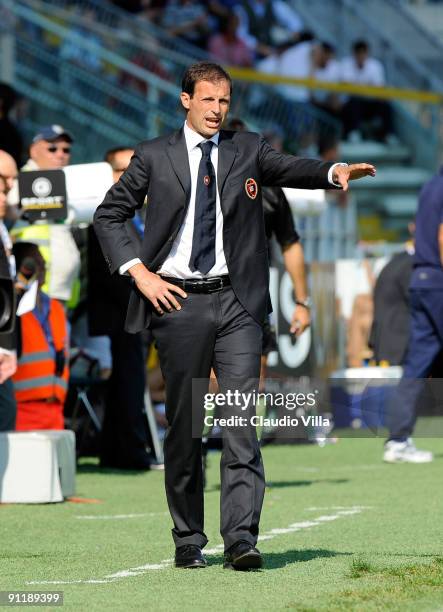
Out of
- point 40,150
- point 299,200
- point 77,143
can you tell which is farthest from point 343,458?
point 77,143

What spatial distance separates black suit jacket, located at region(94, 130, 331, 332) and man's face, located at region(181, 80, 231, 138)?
9 centimetres

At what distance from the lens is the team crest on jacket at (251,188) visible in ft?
20.7

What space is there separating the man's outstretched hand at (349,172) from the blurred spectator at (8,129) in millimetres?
6680

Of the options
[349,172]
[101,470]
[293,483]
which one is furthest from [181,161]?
[101,470]

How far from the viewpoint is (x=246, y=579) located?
5957 millimetres

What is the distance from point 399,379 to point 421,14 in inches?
754

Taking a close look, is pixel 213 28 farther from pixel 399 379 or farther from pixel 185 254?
pixel 185 254

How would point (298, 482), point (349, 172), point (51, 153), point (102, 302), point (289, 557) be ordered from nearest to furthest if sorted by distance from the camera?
1. point (349, 172)
2. point (289, 557)
3. point (298, 482)
4. point (51, 153)
5. point (102, 302)

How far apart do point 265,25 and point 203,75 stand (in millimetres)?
17860

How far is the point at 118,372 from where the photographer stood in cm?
1129

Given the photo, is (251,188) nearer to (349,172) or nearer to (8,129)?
(349,172)

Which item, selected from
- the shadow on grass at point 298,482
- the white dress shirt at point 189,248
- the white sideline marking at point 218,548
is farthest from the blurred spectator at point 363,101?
the white dress shirt at point 189,248

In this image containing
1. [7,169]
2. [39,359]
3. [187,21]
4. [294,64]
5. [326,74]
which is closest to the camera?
[7,169]

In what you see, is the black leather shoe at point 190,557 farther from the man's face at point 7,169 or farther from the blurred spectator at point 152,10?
the blurred spectator at point 152,10
